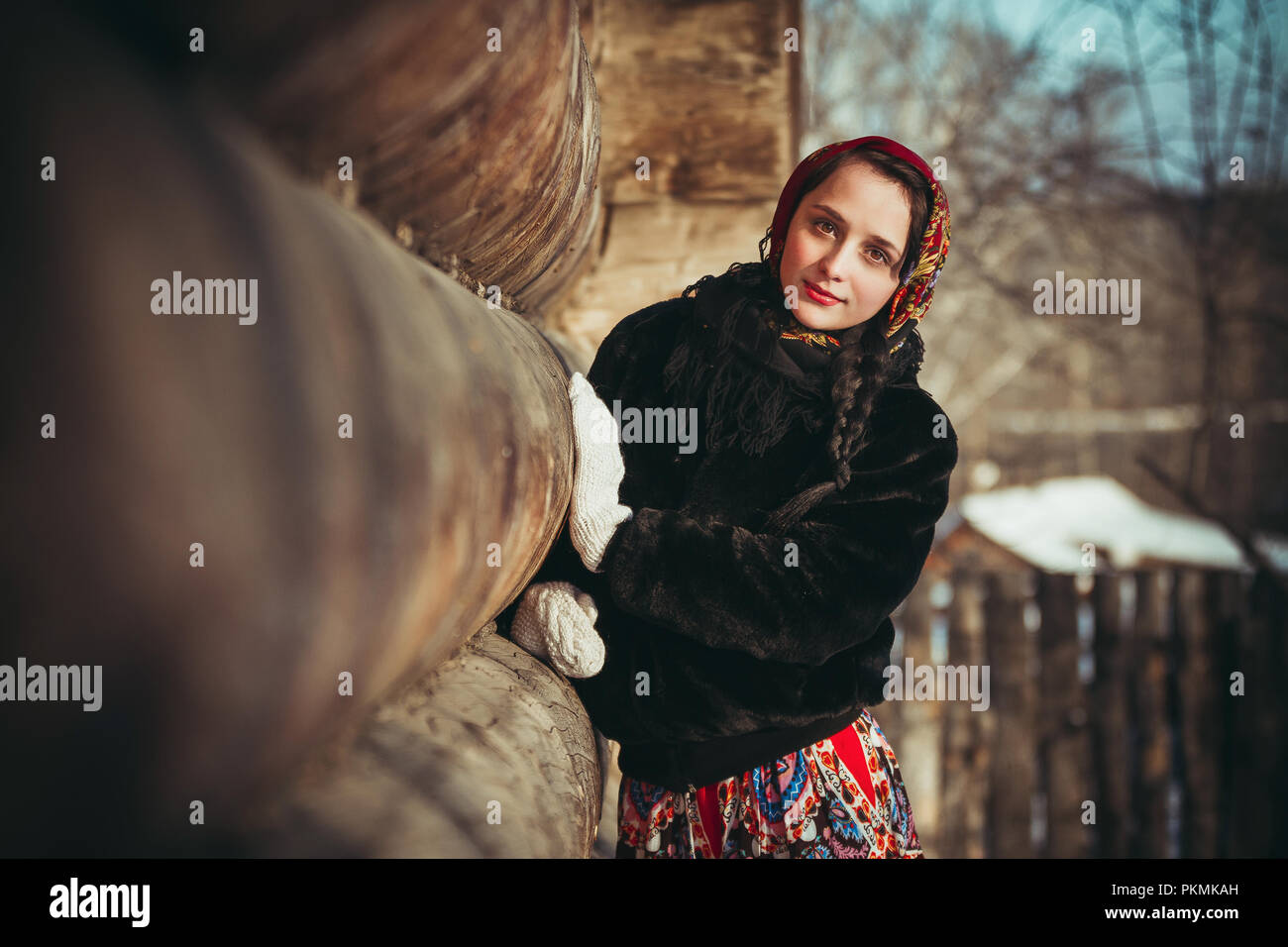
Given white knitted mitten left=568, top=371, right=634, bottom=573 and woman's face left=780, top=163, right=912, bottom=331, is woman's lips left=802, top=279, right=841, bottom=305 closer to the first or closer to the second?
woman's face left=780, top=163, right=912, bottom=331

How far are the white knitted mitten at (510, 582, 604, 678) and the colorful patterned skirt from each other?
254 millimetres

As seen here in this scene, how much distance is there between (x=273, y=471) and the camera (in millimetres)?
379

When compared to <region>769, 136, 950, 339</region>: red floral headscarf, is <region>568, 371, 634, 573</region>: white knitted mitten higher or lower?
lower

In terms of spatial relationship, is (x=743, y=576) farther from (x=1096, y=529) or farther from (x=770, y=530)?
(x=1096, y=529)

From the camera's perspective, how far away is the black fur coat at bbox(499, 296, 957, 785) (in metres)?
0.95

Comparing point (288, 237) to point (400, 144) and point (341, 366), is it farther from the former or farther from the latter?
point (400, 144)

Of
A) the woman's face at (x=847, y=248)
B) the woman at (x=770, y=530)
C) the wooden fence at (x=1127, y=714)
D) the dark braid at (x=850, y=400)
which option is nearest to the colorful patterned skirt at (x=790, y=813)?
the woman at (x=770, y=530)

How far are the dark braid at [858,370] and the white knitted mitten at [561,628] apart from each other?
0.84 ft

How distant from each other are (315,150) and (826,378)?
70cm

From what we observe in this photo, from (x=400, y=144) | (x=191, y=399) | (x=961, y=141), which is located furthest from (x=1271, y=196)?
(x=191, y=399)

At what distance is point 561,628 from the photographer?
955 mm

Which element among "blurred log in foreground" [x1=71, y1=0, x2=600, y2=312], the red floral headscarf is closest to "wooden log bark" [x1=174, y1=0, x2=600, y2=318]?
"blurred log in foreground" [x1=71, y1=0, x2=600, y2=312]

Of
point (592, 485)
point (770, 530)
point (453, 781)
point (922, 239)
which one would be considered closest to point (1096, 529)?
point (922, 239)

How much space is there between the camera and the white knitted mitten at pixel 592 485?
954mm
